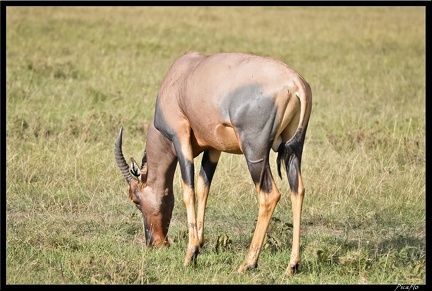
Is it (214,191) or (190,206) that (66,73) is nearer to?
(214,191)

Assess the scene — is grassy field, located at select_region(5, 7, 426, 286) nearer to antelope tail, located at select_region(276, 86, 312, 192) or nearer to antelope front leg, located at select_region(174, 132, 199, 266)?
antelope front leg, located at select_region(174, 132, 199, 266)

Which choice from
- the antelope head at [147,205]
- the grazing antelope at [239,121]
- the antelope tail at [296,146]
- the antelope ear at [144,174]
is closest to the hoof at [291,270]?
the grazing antelope at [239,121]

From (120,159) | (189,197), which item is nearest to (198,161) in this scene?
(120,159)

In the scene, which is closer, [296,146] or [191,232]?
[296,146]

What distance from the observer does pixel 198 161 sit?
9555mm

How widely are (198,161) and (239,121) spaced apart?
367 centimetres

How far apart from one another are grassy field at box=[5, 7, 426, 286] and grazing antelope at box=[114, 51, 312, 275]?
48 centimetres

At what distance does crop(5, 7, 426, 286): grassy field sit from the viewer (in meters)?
6.37
